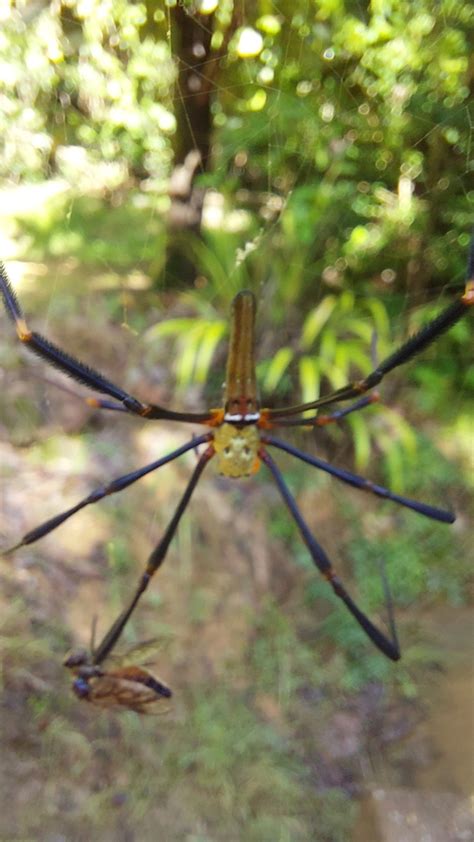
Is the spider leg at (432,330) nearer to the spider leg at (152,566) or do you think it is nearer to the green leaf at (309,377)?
the spider leg at (152,566)

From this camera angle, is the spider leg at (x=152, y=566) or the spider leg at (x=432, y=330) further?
the spider leg at (x=152, y=566)

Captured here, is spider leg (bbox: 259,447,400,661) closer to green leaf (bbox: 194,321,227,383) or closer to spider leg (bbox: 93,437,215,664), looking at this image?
spider leg (bbox: 93,437,215,664)

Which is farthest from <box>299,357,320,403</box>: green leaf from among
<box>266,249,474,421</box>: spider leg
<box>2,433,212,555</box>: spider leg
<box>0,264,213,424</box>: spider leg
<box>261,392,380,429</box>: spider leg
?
<box>0,264,213,424</box>: spider leg

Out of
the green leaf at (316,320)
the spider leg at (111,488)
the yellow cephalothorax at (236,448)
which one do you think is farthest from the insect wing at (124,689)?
the green leaf at (316,320)

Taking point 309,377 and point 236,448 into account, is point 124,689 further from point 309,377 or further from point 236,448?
point 309,377

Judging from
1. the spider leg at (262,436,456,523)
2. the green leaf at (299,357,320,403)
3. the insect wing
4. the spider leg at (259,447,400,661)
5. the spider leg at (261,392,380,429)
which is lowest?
the insect wing

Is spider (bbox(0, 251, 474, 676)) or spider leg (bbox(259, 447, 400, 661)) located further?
spider leg (bbox(259, 447, 400, 661))
